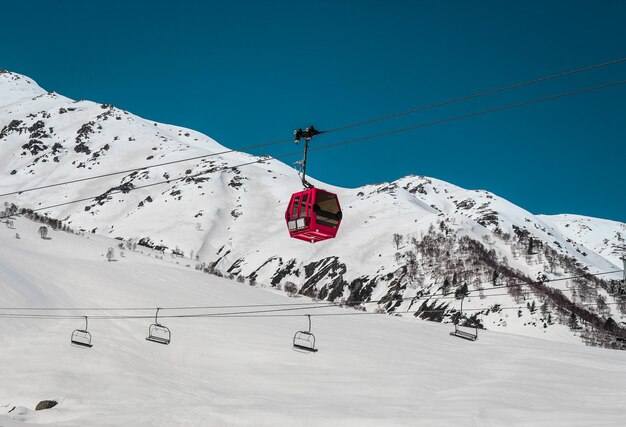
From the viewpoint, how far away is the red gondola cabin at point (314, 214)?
21.4 metres

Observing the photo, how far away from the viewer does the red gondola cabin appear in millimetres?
21359

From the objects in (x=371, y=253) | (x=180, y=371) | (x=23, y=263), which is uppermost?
(x=371, y=253)

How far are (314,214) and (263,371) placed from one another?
135ft

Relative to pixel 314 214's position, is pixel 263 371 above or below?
below

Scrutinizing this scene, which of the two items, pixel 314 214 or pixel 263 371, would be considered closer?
pixel 314 214

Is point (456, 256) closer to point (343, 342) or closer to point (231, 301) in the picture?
point (231, 301)

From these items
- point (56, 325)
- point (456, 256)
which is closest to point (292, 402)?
point (56, 325)

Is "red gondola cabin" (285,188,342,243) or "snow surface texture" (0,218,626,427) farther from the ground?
"red gondola cabin" (285,188,342,243)

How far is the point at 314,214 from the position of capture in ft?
70.0

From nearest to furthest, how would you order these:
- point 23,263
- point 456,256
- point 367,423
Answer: point 367,423, point 23,263, point 456,256

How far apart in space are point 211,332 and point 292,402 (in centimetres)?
2725

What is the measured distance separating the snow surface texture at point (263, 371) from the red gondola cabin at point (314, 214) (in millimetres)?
18671

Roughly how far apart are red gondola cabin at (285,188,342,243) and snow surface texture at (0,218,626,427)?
18671mm

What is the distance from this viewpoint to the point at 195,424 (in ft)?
124
